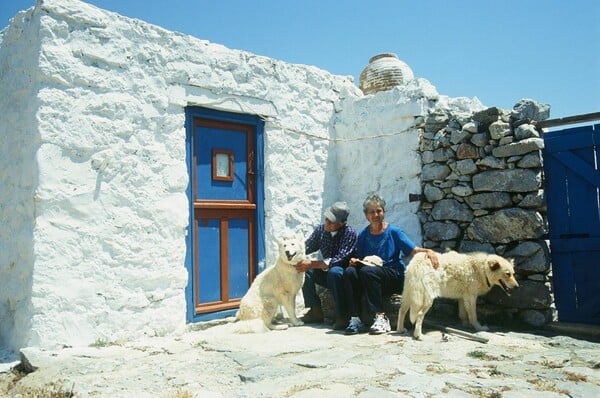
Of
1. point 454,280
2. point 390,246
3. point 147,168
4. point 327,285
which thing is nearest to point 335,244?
point 327,285

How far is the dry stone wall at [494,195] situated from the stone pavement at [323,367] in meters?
0.58

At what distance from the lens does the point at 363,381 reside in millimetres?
3451

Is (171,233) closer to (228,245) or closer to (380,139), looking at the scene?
(228,245)

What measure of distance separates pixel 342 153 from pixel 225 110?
77.9 inches

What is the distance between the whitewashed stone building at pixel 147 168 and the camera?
4.52 metres

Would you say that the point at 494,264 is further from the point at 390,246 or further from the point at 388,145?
the point at 388,145

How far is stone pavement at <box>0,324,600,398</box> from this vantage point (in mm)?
3293

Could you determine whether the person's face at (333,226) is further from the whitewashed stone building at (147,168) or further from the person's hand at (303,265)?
the whitewashed stone building at (147,168)

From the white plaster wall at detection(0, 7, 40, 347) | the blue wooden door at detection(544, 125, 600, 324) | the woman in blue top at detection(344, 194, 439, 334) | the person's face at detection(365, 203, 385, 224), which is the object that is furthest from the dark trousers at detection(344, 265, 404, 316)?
the white plaster wall at detection(0, 7, 40, 347)

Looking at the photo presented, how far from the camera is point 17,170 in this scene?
Answer: 4723 millimetres

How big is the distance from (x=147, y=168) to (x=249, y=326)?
1.92 m

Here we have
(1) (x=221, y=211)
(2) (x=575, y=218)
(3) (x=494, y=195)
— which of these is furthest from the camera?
(1) (x=221, y=211)

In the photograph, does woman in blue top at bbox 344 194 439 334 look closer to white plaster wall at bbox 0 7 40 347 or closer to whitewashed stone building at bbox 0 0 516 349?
whitewashed stone building at bbox 0 0 516 349

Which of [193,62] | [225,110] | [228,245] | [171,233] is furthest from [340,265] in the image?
[193,62]
